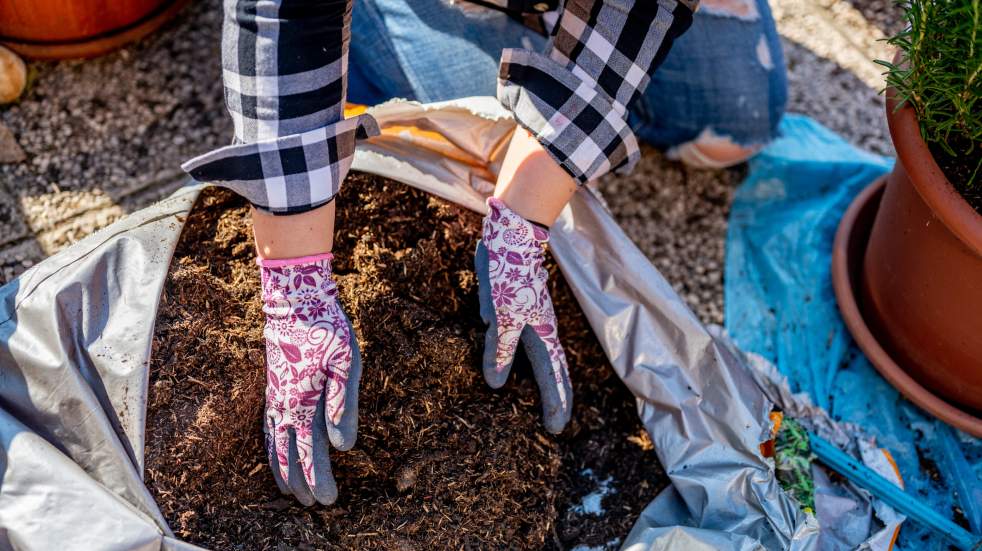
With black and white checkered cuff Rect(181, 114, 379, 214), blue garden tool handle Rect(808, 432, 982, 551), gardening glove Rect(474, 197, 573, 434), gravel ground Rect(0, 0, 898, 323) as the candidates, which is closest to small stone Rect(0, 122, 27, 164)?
gravel ground Rect(0, 0, 898, 323)

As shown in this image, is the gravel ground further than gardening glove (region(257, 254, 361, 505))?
Yes

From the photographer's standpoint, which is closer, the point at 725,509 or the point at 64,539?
the point at 64,539

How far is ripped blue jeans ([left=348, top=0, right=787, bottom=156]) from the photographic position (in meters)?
1.43

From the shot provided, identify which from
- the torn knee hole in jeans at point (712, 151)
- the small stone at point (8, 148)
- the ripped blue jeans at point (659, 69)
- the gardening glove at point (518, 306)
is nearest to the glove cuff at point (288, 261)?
the gardening glove at point (518, 306)

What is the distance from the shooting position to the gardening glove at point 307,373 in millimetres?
1009

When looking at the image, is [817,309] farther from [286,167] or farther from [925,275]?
[286,167]

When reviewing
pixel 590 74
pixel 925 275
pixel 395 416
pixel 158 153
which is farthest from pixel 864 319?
pixel 158 153

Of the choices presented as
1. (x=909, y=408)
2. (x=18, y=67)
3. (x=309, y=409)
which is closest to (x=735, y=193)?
(x=909, y=408)

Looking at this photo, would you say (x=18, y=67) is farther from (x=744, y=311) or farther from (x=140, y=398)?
(x=744, y=311)

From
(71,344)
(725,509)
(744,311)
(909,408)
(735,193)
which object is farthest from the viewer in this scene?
(735,193)

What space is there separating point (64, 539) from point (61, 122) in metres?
0.92

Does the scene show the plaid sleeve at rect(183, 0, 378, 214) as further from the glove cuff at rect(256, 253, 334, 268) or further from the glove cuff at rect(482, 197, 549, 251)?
the glove cuff at rect(482, 197, 549, 251)

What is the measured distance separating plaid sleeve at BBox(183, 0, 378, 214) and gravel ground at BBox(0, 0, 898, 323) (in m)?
0.65

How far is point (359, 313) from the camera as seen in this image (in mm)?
1123
